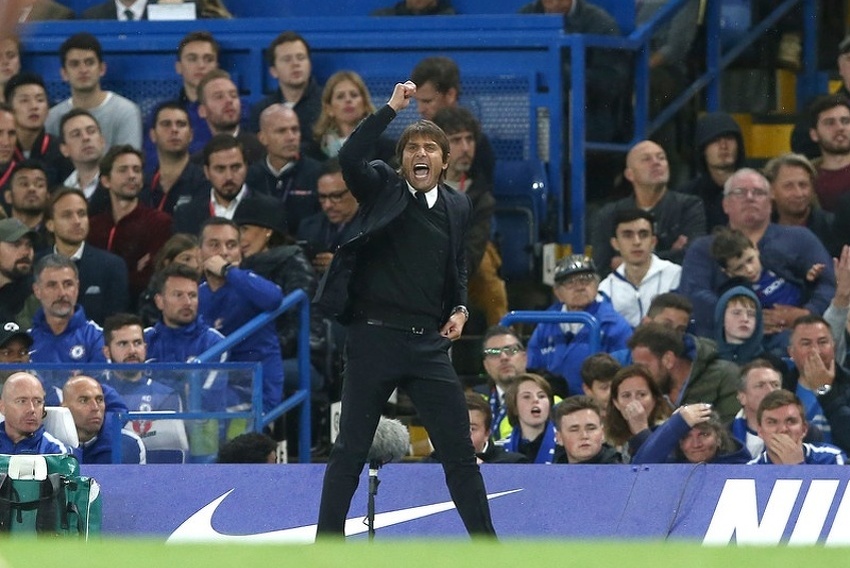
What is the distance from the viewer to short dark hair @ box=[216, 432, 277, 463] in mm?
10281

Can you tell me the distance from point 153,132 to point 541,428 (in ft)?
13.4

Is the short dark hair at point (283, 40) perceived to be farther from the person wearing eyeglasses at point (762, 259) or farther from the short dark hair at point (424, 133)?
the short dark hair at point (424, 133)

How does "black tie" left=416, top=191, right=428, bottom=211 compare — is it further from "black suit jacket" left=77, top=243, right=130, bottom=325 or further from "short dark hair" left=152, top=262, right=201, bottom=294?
"black suit jacket" left=77, top=243, right=130, bottom=325

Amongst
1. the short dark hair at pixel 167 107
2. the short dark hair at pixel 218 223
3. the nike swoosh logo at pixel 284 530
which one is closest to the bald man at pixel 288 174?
the short dark hair at pixel 167 107

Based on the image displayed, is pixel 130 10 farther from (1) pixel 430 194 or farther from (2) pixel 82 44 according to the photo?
(1) pixel 430 194

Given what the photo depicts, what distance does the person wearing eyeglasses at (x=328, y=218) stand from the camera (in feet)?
40.5

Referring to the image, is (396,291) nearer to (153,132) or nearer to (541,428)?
(541,428)

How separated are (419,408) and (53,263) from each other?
3615 millimetres

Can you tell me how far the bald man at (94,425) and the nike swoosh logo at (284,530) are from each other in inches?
38.5

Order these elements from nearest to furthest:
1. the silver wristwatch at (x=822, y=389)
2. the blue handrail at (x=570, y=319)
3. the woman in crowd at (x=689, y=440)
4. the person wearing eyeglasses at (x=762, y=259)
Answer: the woman in crowd at (x=689, y=440)
the silver wristwatch at (x=822, y=389)
the blue handrail at (x=570, y=319)
the person wearing eyeglasses at (x=762, y=259)

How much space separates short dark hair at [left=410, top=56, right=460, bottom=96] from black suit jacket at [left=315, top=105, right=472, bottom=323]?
13.7ft

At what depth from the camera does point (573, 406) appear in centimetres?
989

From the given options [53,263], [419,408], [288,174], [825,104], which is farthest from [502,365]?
[825,104]

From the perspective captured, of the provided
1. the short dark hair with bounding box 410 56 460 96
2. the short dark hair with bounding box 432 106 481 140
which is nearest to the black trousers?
the short dark hair with bounding box 432 106 481 140
